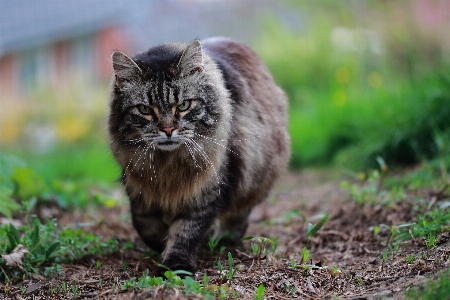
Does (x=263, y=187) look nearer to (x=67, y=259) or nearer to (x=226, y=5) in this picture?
(x=67, y=259)

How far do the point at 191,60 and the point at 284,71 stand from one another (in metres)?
7.61

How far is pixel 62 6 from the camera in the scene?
1548 cm

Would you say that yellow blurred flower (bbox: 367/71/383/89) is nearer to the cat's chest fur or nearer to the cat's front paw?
the cat's chest fur

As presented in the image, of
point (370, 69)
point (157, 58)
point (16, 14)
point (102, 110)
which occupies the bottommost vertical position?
point (102, 110)

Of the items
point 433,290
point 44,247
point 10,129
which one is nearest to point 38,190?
point 44,247

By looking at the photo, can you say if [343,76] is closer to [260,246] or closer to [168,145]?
[260,246]

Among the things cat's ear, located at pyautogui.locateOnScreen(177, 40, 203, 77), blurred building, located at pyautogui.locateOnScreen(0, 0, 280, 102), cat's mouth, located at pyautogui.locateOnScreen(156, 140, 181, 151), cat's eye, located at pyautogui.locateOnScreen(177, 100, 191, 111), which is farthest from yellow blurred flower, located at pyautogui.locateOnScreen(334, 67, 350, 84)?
blurred building, located at pyautogui.locateOnScreen(0, 0, 280, 102)

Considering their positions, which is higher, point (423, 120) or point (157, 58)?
point (157, 58)

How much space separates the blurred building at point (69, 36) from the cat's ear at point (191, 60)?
1044cm

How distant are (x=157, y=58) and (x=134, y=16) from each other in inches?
517

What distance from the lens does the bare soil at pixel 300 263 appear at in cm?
260

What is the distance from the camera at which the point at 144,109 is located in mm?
3014

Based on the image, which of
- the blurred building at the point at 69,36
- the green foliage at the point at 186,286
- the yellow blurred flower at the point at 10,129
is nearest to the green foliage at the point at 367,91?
the green foliage at the point at 186,286

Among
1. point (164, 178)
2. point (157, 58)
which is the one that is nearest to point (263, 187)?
point (164, 178)
